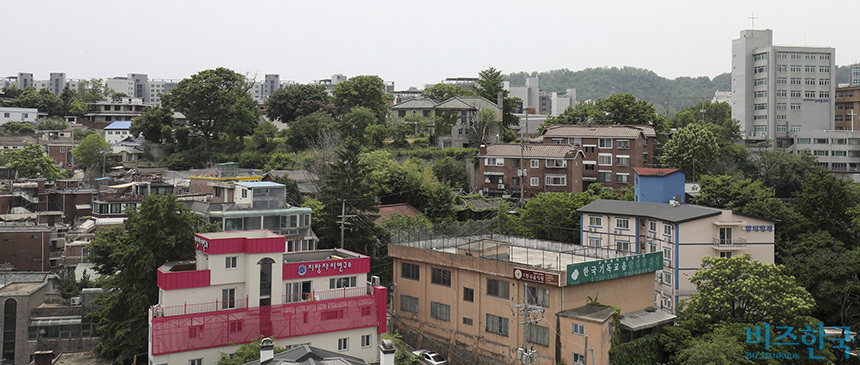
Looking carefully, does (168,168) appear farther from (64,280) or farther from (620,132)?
(620,132)

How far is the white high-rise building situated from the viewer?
75312 mm

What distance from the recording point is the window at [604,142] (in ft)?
168

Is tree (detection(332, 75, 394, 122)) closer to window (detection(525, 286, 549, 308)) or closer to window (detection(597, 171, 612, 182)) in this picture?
window (detection(597, 171, 612, 182))

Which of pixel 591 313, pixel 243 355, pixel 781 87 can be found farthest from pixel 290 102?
pixel 781 87

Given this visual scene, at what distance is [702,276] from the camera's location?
26875 millimetres

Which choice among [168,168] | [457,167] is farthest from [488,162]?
[168,168]

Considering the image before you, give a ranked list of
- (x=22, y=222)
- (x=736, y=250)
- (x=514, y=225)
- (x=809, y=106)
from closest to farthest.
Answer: (x=736, y=250) < (x=514, y=225) < (x=22, y=222) < (x=809, y=106)

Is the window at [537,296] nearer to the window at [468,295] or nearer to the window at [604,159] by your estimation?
the window at [468,295]

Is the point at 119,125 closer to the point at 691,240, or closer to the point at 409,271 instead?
the point at 409,271

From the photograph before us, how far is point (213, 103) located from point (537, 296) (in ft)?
129

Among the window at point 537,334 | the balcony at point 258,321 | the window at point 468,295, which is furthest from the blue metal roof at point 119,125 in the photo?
the window at point 537,334

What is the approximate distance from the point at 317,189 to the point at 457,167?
11.2m

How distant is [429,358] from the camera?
27.1 meters

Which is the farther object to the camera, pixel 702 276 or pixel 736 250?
pixel 736 250
